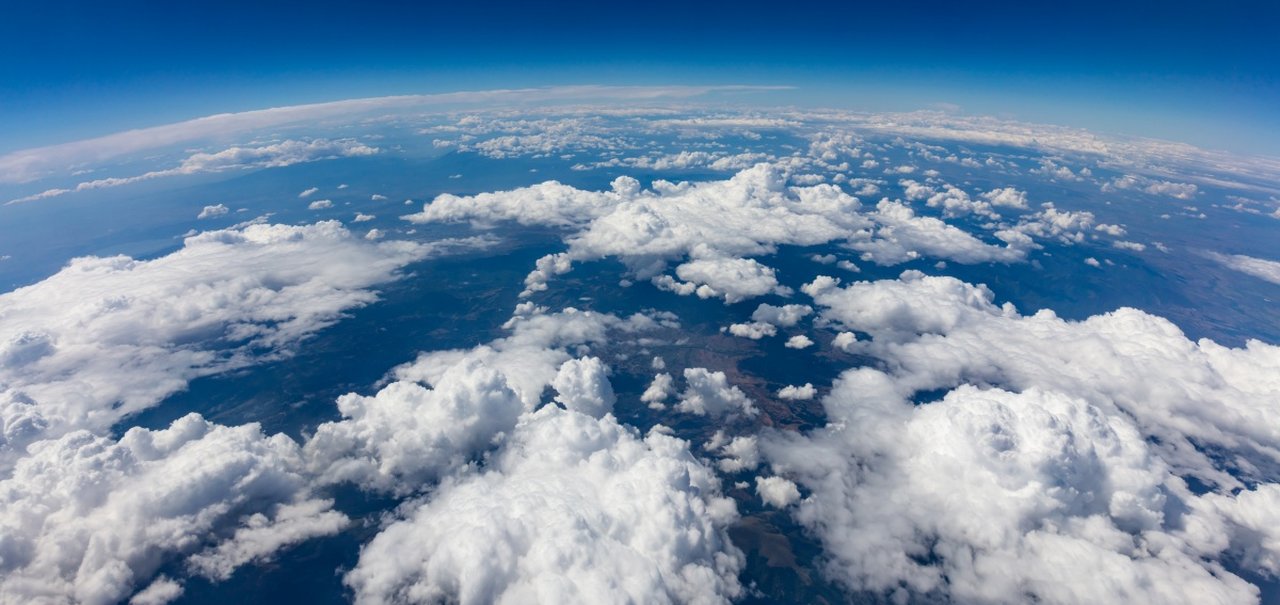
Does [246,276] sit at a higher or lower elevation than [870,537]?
higher

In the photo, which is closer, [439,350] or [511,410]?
[511,410]

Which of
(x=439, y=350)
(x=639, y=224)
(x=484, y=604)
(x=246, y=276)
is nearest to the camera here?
(x=484, y=604)

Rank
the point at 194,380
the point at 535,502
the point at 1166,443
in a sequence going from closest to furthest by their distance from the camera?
the point at 535,502 < the point at 1166,443 < the point at 194,380

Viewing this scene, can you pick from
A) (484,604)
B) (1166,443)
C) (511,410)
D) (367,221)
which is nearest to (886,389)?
(1166,443)

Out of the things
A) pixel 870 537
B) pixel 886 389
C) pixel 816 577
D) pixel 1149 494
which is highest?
pixel 1149 494

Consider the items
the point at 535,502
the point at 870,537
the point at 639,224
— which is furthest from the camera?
the point at 639,224

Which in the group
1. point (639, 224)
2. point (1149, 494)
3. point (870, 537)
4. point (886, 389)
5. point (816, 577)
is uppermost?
point (639, 224)

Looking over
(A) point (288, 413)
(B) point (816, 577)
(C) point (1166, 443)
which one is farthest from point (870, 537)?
(A) point (288, 413)

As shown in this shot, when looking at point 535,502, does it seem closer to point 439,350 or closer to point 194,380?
point 439,350

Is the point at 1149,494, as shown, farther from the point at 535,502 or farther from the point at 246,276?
the point at 246,276
